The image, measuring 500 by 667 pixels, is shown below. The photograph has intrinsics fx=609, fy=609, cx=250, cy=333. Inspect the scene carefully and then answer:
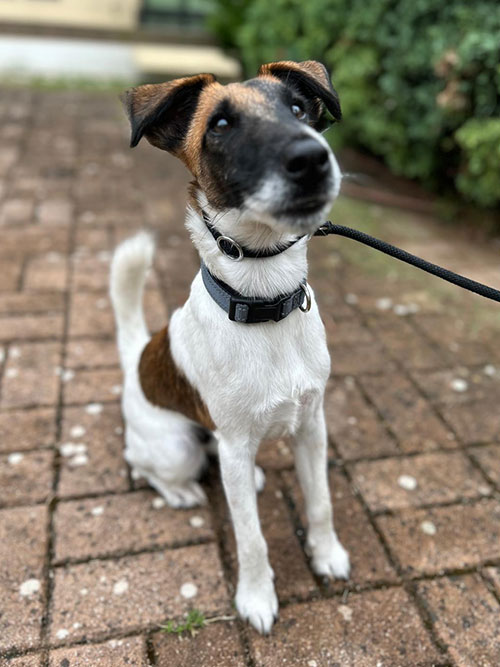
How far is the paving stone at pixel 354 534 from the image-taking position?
2359 millimetres

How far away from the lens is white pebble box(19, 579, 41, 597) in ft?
7.39

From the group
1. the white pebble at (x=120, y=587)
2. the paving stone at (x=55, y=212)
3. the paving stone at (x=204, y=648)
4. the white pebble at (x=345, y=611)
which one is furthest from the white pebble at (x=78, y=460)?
the paving stone at (x=55, y=212)

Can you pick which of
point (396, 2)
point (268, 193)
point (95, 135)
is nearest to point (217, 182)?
point (268, 193)

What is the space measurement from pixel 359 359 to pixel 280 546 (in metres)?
1.42

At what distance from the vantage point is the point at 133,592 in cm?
226

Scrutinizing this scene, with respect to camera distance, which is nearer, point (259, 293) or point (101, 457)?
point (259, 293)

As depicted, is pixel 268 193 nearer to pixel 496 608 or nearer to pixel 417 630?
pixel 417 630

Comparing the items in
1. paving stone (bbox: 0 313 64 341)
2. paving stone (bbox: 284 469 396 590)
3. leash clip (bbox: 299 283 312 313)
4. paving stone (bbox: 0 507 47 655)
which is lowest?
paving stone (bbox: 0 313 64 341)

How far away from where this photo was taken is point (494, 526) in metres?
2.57

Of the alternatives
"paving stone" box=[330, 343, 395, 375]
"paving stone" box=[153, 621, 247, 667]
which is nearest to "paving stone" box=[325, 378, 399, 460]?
"paving stone" box=[330, 343, 395, 375]

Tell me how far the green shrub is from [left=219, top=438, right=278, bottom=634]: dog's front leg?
3376 mm

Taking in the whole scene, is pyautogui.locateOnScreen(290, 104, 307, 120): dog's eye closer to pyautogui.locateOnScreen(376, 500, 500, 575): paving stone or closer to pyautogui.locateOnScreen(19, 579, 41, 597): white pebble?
pyautogui.locateOnScreen(376, 500, 500, 575): paving stone

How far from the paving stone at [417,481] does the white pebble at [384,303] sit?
142cm

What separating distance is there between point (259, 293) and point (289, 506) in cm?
118
